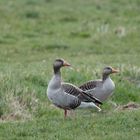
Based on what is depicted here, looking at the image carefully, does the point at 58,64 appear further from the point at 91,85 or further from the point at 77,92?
the point at 91,85

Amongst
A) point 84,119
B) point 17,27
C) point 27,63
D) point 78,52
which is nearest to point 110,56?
point 78,52

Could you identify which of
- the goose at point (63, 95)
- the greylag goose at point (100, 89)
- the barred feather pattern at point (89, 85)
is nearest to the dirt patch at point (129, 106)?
the greylag goose at point (100, 89)

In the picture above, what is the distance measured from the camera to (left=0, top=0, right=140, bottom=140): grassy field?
33.9 feet

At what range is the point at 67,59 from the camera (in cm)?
1906

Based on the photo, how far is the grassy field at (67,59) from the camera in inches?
407

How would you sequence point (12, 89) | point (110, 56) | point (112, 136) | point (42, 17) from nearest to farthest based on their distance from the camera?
1. point (112, 136)
2. point (12, 89)
3. point (110, 56)
4. point (42, 17)

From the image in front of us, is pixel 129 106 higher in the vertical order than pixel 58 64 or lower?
lower

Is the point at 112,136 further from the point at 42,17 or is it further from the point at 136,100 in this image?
the point at 42,17

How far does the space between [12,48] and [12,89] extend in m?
8.65

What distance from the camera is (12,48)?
68.3ft

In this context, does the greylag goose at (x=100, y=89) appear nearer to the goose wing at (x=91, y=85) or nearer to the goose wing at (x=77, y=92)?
the goose wing at (x=91, y=85)

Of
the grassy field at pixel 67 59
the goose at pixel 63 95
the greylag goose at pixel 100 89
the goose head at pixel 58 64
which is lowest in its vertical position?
the grassy field at pixel 67 59

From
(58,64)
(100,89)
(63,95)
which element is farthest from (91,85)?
(63,95)

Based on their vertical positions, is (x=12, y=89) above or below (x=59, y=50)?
above
